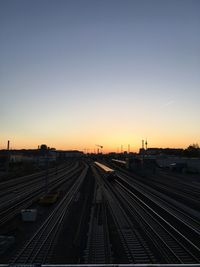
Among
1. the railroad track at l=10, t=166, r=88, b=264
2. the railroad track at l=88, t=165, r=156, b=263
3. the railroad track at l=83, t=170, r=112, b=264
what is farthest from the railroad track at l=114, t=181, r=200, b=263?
the railroad track at l=10, t=166, r=88, b=264

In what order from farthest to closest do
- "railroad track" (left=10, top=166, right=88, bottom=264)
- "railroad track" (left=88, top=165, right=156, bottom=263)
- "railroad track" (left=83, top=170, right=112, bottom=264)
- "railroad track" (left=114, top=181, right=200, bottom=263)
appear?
"railroad track" (left=114, top=181, right=200, bottom=263), "railroad track" (left=88, top=165, right=156, bottom=263), "railroad track" (left=10, top=166, right=88, bottom=264), "railroad track" (left=83, top=170, right=112, bottom=264)

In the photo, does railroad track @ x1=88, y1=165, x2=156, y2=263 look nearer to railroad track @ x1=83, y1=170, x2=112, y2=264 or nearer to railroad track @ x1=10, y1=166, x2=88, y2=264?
railroad track @ x1=83, y1=170, x2=112, y2=264

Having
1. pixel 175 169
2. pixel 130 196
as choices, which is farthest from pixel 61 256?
pixel 175 169

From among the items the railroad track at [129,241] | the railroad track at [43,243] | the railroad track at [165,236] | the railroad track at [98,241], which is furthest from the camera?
the railroad track at [165,236]

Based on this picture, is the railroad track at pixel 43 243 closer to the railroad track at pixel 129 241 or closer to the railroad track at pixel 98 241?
the railroad track at pixel 98 241

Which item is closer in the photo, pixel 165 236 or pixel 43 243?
pixel 43 243

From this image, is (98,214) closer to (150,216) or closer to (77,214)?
(77,214)

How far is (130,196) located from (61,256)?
1075 inches

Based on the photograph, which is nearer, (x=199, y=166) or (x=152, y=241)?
(x=152, y=241)

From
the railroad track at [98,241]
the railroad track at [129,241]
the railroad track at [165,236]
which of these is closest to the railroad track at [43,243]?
the railroad track at [98,241]

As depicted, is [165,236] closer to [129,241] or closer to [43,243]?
[129,241]

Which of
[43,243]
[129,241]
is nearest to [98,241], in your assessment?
[129,241]

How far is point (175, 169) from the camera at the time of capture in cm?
10438

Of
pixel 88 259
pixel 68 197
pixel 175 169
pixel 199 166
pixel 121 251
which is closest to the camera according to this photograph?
pixel 88 259
